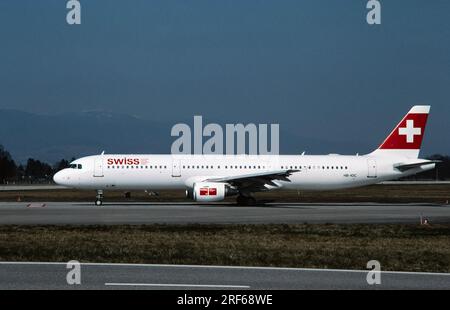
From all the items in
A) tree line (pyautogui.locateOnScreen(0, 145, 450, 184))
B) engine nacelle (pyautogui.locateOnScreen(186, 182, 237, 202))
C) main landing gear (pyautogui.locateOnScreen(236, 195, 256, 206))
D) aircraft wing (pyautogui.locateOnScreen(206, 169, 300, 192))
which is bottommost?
main landing gear (pyautogui.locateOnScreen(236, 195, 256, 206))

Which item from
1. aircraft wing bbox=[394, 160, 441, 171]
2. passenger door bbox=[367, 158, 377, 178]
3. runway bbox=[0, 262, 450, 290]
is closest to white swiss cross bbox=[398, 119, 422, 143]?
aircraft wing bbox=[394, 160, 441, 171]

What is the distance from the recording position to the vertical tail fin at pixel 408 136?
4172cm

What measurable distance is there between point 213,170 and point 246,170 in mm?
2081

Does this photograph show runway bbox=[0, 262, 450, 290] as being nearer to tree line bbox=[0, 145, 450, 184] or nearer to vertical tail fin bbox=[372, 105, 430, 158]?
vertical tail fin bbox=[372, 105, 430, 158]

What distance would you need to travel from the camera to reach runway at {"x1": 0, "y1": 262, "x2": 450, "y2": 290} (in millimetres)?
10547

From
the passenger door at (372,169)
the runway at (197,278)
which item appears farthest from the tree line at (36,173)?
the runway at (197,278)

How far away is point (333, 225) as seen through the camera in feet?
78.1

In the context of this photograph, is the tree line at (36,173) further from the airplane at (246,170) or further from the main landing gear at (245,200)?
the main landing gear at (245,200)

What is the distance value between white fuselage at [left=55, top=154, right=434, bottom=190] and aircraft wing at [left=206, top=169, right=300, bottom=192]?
63 cm

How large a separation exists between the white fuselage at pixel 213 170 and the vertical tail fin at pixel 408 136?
59 centimetres

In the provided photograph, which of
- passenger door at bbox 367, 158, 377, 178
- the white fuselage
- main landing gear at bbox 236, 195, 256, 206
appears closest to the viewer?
the white fuselage

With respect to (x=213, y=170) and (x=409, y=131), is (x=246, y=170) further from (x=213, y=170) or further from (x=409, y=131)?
(x=409, y=131)

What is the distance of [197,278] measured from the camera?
11344 mm
